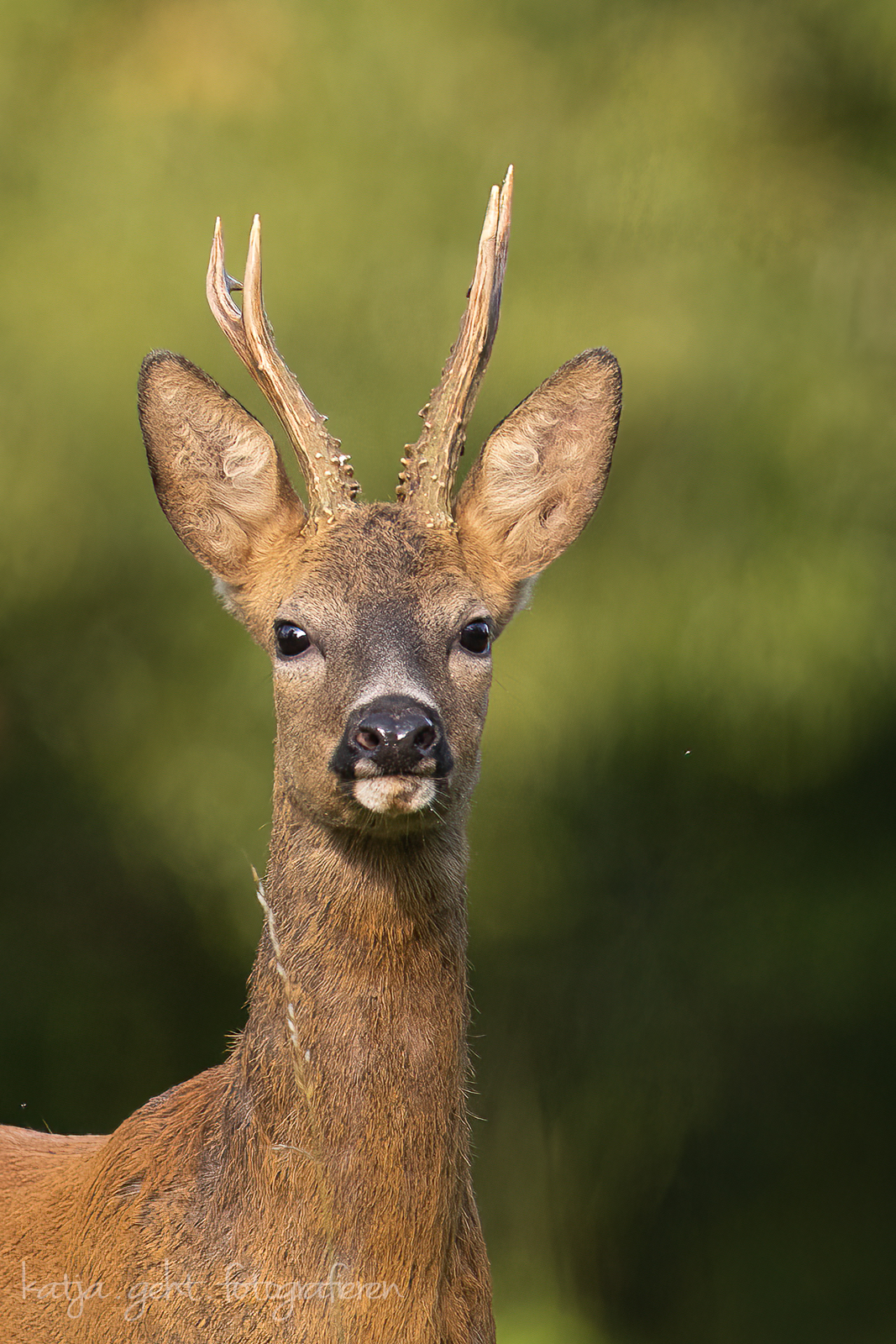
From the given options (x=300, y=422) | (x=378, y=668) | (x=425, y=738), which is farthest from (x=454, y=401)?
(x=425, y=738)

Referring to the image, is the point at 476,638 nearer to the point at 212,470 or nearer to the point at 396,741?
the point at 396,741

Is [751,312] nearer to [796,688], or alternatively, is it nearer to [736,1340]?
[796,688]

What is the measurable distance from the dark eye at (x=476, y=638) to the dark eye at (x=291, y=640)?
0.66 ft

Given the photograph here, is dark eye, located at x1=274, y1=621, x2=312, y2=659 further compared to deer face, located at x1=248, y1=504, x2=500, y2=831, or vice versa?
dark eye, located at x1=274, y1=621, x2=312, y2=659

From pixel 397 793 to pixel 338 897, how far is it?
0.75 feet

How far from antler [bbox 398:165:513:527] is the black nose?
40 centimetres

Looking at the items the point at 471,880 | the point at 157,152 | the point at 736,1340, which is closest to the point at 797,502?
the point at 471,880

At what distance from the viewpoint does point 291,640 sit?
1878mm

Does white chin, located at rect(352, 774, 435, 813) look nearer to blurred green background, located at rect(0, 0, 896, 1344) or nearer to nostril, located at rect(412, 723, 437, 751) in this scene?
nostril, located at rect(412, 723, 437, 751)

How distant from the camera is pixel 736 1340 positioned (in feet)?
10.7

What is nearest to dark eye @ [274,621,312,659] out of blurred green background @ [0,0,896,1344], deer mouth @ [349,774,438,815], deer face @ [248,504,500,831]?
deer face @ [248,504,500,831]

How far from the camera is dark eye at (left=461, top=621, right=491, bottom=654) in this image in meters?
1.89

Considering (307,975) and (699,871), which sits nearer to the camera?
(307,975)

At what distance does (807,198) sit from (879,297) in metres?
0.29
